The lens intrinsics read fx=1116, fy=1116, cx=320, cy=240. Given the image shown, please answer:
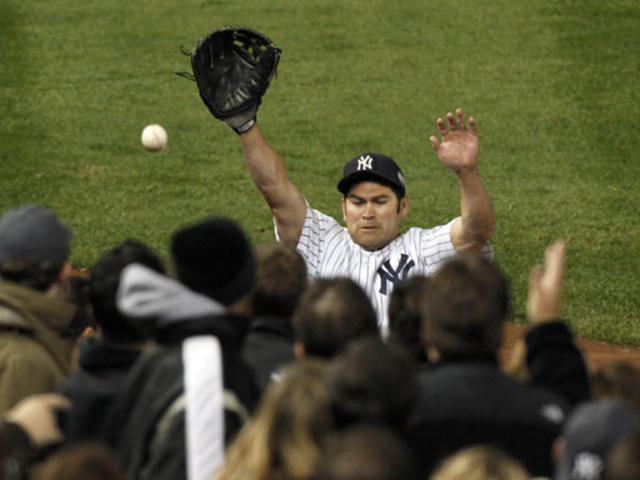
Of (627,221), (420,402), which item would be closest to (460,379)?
(420,402)

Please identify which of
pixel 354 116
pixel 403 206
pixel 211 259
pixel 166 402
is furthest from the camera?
pixel 354 116

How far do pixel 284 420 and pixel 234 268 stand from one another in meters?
0.72

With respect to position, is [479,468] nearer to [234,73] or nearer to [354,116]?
[234,73]

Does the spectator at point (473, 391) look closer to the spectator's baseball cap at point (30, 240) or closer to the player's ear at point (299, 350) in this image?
the player's ear at point (299, 350)

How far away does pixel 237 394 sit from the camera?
3084mm

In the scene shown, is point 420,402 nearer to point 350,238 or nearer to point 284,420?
point 284,420

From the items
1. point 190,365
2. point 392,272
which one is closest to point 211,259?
point 190,365

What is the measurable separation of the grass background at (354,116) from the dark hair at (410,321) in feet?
16.8

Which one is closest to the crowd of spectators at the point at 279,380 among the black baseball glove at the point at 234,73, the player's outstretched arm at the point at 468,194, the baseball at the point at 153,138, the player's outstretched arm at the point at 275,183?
the player's outstretched arm at the point at 468,194

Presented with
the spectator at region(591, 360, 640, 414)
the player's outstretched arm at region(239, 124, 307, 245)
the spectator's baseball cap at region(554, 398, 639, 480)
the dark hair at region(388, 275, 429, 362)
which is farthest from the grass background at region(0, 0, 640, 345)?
the spectator's baseball cap at region(554, 398, 639, 480)

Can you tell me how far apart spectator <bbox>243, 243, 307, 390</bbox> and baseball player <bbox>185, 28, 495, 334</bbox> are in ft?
5.51

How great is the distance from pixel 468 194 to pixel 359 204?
2.00 feet

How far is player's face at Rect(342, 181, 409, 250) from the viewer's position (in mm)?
5691

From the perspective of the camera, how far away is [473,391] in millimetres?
2973
